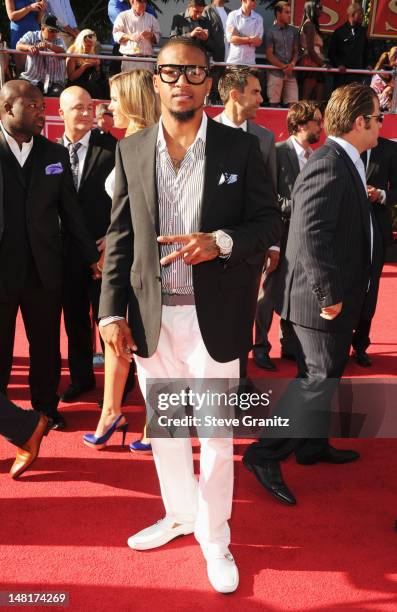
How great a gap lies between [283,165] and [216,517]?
10.6 feet

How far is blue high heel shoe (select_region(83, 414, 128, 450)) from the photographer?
12.0 feet

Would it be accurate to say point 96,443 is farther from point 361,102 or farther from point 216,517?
point 361,102

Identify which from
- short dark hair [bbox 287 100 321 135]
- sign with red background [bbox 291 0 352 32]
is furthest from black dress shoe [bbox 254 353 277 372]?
sign with red background [bbox 291 0 352 32]

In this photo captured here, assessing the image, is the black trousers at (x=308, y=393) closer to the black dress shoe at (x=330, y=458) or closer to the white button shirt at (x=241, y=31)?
the black dress shoe at (x=330, y=458)

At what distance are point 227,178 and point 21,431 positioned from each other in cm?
184

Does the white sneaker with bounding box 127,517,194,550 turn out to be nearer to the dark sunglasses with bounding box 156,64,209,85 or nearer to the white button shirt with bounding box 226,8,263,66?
the dark sunglasses with bounding box 156,64,209,85

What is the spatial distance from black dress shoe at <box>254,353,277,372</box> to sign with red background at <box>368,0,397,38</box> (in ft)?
29.7

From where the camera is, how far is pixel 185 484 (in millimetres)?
2727

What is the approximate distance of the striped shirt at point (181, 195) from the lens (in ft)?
7.75

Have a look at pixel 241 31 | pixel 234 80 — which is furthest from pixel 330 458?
pixel 241 31

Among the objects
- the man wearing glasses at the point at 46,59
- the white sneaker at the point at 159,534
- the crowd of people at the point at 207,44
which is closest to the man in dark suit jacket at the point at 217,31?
the crowd of people at the point at 207,44

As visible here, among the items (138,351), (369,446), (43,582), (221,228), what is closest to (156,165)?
(221,228)

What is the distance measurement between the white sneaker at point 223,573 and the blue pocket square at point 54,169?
2286mm

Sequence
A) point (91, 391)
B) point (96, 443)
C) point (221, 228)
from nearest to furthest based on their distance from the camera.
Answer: point (221, 228) → point (96, 443) → point (91, 391)
